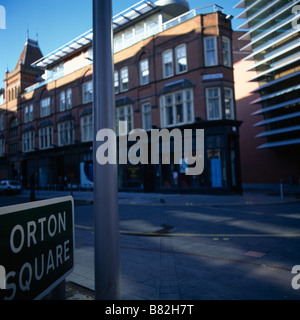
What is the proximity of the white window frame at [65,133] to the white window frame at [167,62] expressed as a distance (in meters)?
12.7

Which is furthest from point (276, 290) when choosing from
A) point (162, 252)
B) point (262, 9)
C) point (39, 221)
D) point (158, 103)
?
point (262, 9)

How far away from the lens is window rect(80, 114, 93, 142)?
28359 millimetres

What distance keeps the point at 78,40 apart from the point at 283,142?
2414 centimetres

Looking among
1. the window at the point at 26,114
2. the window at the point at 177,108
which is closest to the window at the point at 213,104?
the window at the point at 177,108

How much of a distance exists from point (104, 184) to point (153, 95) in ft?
70.2

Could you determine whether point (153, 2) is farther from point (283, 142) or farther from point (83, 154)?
point (283, 142)

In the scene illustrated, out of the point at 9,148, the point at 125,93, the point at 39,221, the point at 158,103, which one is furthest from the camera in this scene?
the point at 9,148

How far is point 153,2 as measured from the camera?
2373 centimetres

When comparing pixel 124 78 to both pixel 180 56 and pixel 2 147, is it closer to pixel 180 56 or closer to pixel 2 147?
pixel 180 56

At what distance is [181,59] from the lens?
21.5 metres

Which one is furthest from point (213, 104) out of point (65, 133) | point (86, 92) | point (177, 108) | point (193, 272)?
point (65, 133)

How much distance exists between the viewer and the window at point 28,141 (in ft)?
120

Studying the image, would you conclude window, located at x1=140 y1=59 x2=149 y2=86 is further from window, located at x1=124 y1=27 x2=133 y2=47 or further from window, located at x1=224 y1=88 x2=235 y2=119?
window, located at x1=224 y1=88 x2=235 y2=119

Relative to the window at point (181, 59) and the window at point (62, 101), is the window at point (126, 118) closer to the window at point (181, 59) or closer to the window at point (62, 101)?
the window at point (181, 59)
